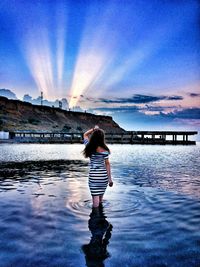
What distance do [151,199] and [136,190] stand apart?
1.57m

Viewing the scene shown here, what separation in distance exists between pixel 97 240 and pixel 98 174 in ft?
5.88

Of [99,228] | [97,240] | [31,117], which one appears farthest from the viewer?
[31,117]

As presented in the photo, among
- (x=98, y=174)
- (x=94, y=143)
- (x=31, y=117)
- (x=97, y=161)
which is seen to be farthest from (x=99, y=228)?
(x=31, y=117)

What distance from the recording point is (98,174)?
648cm

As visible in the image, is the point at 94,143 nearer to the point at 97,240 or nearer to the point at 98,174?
the point at 98,174

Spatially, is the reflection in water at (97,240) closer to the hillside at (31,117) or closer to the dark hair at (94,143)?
the dark hair at (94,143)

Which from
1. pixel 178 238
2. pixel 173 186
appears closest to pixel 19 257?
pixel 178 238

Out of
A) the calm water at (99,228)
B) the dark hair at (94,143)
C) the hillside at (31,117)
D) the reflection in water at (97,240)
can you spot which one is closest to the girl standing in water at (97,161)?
the dark hair at (94,143)

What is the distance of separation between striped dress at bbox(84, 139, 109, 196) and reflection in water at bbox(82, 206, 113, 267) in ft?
1.84

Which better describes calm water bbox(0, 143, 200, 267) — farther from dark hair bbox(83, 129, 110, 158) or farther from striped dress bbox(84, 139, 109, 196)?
dark hair bbox(83, 129, 110, 158)

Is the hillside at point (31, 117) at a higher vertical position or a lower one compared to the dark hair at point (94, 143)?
higher

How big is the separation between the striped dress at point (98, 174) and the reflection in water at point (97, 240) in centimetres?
56

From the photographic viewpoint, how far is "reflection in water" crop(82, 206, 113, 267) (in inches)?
162

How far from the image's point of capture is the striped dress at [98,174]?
21.2 ft
